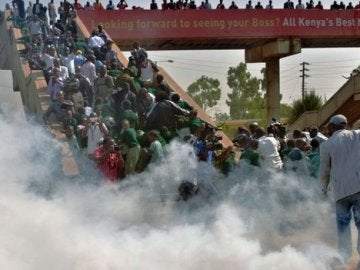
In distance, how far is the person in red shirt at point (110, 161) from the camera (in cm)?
864

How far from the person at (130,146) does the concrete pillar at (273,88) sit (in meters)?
20.5

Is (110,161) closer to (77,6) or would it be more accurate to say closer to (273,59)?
(77,6)

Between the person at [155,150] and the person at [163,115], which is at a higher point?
the person at [163,115]

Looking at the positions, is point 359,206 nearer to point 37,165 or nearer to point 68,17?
point 37,165

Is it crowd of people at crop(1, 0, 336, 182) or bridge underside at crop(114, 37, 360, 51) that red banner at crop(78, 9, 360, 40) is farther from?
crowd of people at crop(1, 0, 336, 182)

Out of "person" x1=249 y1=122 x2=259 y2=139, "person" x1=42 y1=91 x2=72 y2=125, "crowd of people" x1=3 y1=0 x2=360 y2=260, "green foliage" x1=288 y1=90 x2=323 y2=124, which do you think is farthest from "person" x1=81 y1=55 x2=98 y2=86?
"green foliage" x1=288 y1=90 x2=323 y2=124

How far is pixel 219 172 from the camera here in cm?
907

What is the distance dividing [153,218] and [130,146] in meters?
2.43

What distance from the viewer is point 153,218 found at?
6.91 metres

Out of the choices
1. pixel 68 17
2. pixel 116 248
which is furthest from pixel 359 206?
pixel 68 17

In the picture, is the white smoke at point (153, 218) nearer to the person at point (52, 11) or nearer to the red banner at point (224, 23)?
the person at point (52, 11)

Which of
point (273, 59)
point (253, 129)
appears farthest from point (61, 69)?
point (273, 59)

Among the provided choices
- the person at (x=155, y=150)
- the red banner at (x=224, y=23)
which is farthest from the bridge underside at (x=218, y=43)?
the person at (x=155, y=150)

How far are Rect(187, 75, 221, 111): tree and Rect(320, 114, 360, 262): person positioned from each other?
2357 inches
